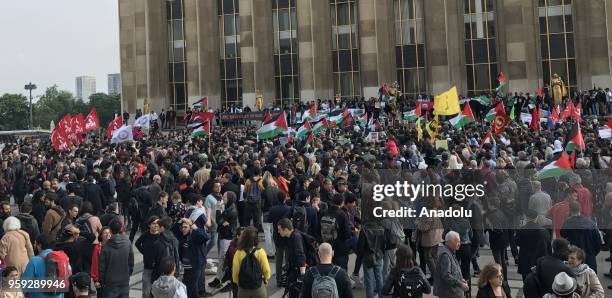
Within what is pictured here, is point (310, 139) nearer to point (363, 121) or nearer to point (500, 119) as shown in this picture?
point (500, 119)

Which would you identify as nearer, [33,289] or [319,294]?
[319,294]

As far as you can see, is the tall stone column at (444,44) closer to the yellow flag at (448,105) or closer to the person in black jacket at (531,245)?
Result: the yellow flag at (448,105)

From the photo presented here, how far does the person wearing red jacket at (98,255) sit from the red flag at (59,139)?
19094 millimetres

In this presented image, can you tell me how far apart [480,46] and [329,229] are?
130 feet

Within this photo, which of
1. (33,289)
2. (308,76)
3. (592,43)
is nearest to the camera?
(33,289)

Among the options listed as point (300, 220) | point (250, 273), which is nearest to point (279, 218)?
point (300, 220)

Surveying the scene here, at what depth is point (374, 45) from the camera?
4778 centimetres

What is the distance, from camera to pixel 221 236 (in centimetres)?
1235

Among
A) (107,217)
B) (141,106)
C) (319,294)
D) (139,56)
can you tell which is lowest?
(319,294)

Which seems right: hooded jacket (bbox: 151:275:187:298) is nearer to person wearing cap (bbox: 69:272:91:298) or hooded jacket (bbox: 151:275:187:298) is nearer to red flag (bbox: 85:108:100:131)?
person wearing cap (bbox: 69:272:91:298)

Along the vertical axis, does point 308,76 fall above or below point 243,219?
above

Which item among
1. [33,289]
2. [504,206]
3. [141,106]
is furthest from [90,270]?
[141,106]

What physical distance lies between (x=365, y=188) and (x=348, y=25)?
3927 centimetres

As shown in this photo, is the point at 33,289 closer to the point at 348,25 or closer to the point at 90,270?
the point at 90,270
